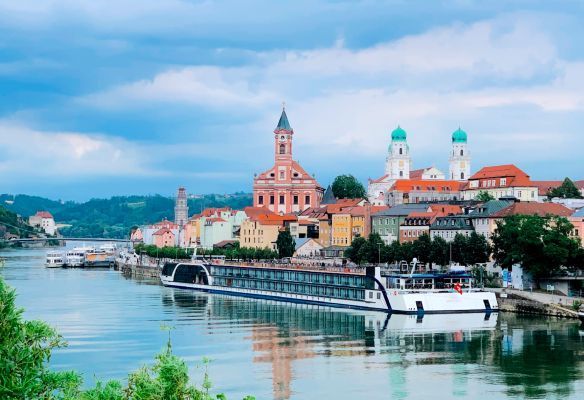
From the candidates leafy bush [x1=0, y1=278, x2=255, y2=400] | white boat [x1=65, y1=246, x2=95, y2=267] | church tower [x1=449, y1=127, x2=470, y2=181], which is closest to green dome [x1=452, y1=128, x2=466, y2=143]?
church tower [x1=449, y1=127, x2=470, y2=181]

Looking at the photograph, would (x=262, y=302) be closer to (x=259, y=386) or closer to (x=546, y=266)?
(x=546, y=266)

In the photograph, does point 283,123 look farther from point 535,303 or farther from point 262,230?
point 535,303

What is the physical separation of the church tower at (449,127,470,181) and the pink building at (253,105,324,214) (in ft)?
71.1

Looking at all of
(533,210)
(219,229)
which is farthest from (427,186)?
(533,210)

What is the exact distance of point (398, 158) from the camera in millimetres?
129500

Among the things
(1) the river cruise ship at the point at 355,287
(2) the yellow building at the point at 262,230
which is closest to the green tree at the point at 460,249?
(1) the river cruise ship at the point at 355,287

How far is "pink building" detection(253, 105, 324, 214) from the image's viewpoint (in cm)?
11406

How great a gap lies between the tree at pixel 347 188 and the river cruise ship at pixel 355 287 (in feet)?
157

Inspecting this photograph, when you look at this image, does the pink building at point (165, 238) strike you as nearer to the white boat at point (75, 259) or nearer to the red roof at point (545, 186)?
the white boat at point (75, 259)

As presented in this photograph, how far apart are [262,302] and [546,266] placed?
16.5 metres

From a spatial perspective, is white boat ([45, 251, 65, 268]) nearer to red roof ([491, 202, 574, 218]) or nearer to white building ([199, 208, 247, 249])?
white building ([199, 208, 247, 249])

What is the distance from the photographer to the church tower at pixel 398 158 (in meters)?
128

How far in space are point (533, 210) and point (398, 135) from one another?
217ft

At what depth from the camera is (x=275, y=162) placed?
4562 inches
